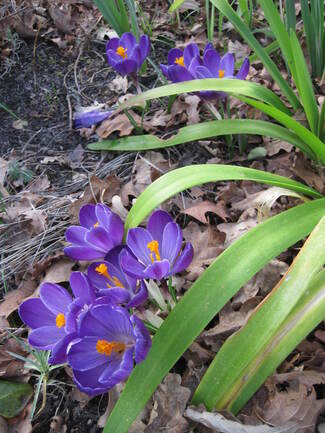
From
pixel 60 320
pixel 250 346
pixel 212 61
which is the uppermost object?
pixel 212 61

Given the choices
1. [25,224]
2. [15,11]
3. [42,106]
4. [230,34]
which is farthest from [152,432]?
[15,11]

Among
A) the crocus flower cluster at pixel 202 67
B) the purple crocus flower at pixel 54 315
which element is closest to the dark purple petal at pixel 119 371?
the purple crocus flower at pixel 54 315

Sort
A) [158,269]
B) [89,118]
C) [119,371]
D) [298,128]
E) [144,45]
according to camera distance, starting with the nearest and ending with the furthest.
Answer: [119,371] < [158,269] < [298,128] < [144,45] < [89,118]

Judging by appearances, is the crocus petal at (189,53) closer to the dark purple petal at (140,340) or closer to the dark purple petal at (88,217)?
the dark purple petal at (88,217)

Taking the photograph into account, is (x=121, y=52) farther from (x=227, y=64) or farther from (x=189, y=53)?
(x=227, y=64)

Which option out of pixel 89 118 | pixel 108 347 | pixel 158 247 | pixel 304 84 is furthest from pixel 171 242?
pixel 89 118

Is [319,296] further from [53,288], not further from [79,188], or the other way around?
[79,188]

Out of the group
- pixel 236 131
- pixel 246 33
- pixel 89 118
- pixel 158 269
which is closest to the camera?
pixel 158 269
